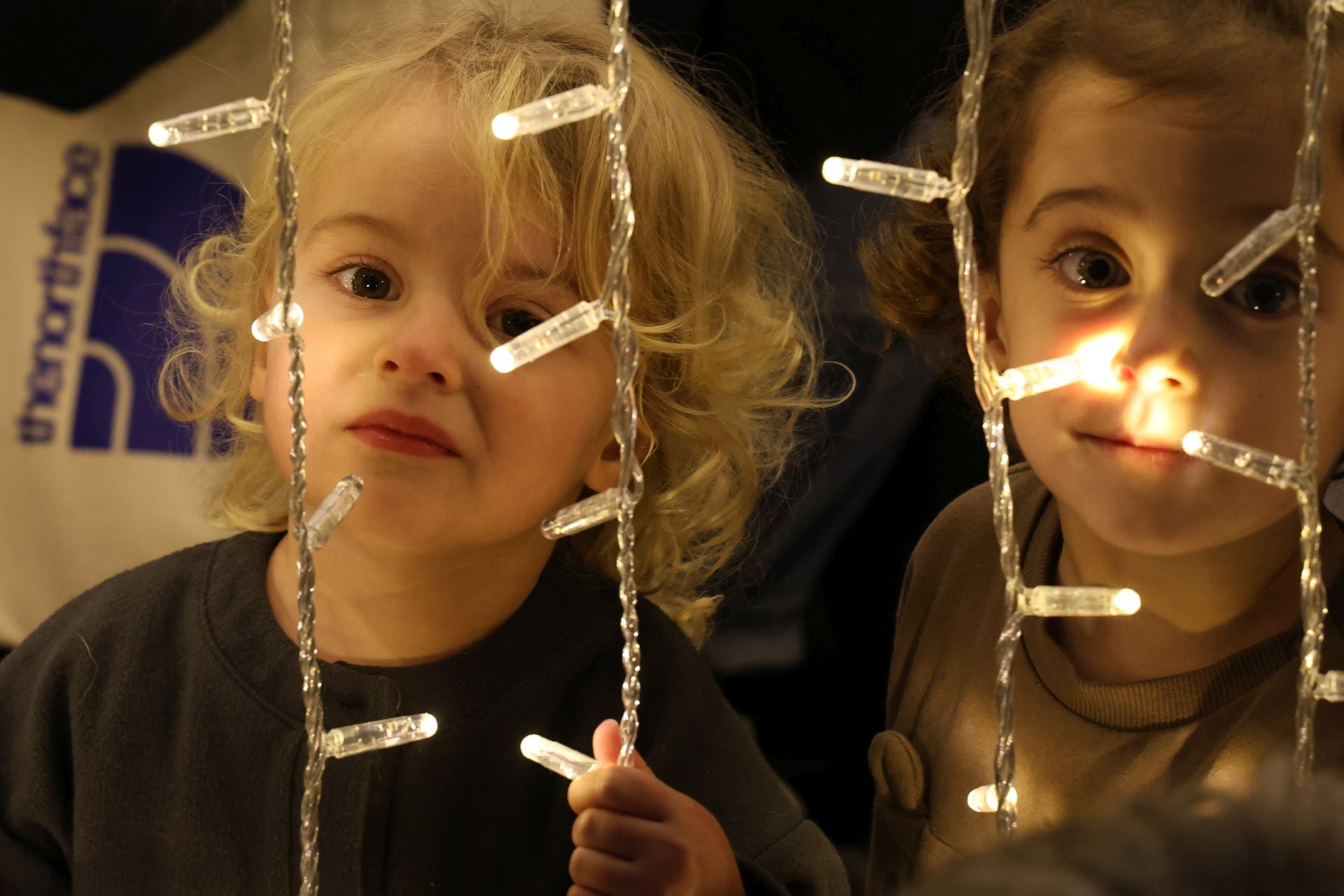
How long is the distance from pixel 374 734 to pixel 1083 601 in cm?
27

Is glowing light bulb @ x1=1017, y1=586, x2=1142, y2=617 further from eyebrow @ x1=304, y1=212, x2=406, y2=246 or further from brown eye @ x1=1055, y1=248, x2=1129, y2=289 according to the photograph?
eyebrow @ x1=304, y1=212, x2=406, y2=246

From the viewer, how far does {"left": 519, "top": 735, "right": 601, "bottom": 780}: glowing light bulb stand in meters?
0.57

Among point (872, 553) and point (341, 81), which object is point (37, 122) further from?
point (872, 553)

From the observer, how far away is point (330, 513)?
0.54 metres

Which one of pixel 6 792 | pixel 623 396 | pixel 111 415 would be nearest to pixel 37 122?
pixel 111 415

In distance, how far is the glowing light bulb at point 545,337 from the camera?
527 mm

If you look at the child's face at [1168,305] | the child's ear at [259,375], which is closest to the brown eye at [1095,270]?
the child's face at [1168,305]

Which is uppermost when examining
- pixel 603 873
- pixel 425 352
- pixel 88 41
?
pixel 88 41

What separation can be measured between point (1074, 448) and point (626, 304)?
204 millimetres

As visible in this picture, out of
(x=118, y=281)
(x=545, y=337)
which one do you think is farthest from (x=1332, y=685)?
(x=118, y=281)

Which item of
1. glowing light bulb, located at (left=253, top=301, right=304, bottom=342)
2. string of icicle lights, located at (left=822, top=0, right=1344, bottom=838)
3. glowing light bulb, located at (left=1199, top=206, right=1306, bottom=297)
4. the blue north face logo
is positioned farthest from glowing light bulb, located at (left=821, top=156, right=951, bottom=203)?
the blue north face logo

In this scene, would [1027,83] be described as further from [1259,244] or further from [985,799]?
[985,799]

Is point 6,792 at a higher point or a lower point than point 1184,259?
lower

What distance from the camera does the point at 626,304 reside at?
0.55 m
